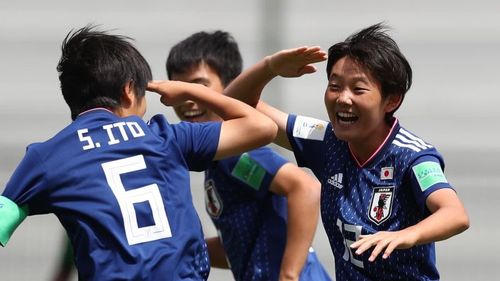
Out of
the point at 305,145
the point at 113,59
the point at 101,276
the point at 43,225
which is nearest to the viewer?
the point at 101,276

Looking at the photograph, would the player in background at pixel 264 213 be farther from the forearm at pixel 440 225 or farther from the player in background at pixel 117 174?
the forearm at pixel 440 225

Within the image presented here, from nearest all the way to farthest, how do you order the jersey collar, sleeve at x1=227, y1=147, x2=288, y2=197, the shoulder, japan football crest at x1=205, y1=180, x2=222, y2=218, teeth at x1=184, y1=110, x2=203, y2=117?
the shoulder
the jersey collar
sleeve at x1=227, y1=147, x2=288, y2=197
japan football crest at x1=205, y1=180, x2=222, y2=218
teeth at x1=184, y1=110, x2=203, y2=117

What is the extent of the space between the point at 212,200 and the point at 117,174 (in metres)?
1.24

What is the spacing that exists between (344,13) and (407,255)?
386 cm

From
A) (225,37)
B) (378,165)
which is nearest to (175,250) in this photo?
(378,165)

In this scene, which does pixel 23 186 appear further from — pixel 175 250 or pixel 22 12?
pixel 22 12

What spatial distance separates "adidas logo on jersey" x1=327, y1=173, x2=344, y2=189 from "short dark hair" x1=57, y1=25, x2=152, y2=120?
0.68 metres

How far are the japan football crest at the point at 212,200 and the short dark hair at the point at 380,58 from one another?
975 millimetres

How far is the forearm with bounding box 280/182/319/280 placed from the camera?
4.56 m

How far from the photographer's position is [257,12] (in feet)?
24.2

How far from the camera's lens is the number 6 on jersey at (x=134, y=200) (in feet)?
11.9

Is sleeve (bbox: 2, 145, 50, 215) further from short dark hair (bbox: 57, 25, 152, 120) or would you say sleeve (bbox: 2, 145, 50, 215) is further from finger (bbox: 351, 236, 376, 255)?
finger (bbox: 351, 236, 376, 255)

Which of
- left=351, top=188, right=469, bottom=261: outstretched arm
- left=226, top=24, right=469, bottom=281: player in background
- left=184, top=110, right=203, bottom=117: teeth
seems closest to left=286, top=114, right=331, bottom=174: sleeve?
left=226, top=24, right=469, bottom=281: player in background

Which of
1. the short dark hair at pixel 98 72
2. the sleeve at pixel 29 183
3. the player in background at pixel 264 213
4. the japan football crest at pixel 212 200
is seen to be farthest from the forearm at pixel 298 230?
the sleeve at pixel 29 183
